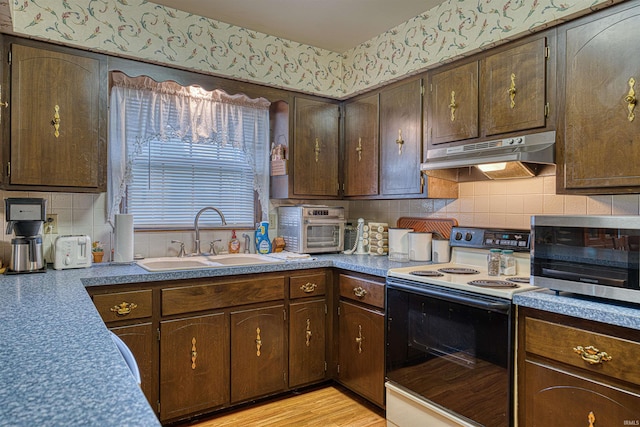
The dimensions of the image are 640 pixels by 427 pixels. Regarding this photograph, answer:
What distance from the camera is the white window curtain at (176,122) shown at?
271cm

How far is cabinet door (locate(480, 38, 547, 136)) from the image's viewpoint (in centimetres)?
209

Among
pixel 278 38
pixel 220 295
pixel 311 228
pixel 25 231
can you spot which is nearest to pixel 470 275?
pixel 311 228

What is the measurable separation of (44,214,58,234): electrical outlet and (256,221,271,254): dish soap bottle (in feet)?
4.28

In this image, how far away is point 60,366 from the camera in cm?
92

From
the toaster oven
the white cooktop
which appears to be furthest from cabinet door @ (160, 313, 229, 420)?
the white cooktop

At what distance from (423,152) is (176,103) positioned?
67.9 inches

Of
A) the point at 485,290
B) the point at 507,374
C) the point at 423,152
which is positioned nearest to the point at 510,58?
the point at 423,152

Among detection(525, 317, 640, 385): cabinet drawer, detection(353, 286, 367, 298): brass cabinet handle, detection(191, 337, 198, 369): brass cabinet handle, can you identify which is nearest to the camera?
detection(525, 317, 640, 385): cabinet drawer

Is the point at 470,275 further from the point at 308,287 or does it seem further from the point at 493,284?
the point at 308,287

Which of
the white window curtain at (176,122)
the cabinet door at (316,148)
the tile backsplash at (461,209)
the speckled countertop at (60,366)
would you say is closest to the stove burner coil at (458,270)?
the tile backsplash at (461,209)

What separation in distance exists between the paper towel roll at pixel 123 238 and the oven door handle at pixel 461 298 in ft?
5.26

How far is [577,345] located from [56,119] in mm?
2695

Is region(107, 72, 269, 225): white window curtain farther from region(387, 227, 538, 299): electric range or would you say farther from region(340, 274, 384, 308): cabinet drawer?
region(387, 227, 538, 299): electric range

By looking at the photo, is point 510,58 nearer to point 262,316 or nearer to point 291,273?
point 291,273
